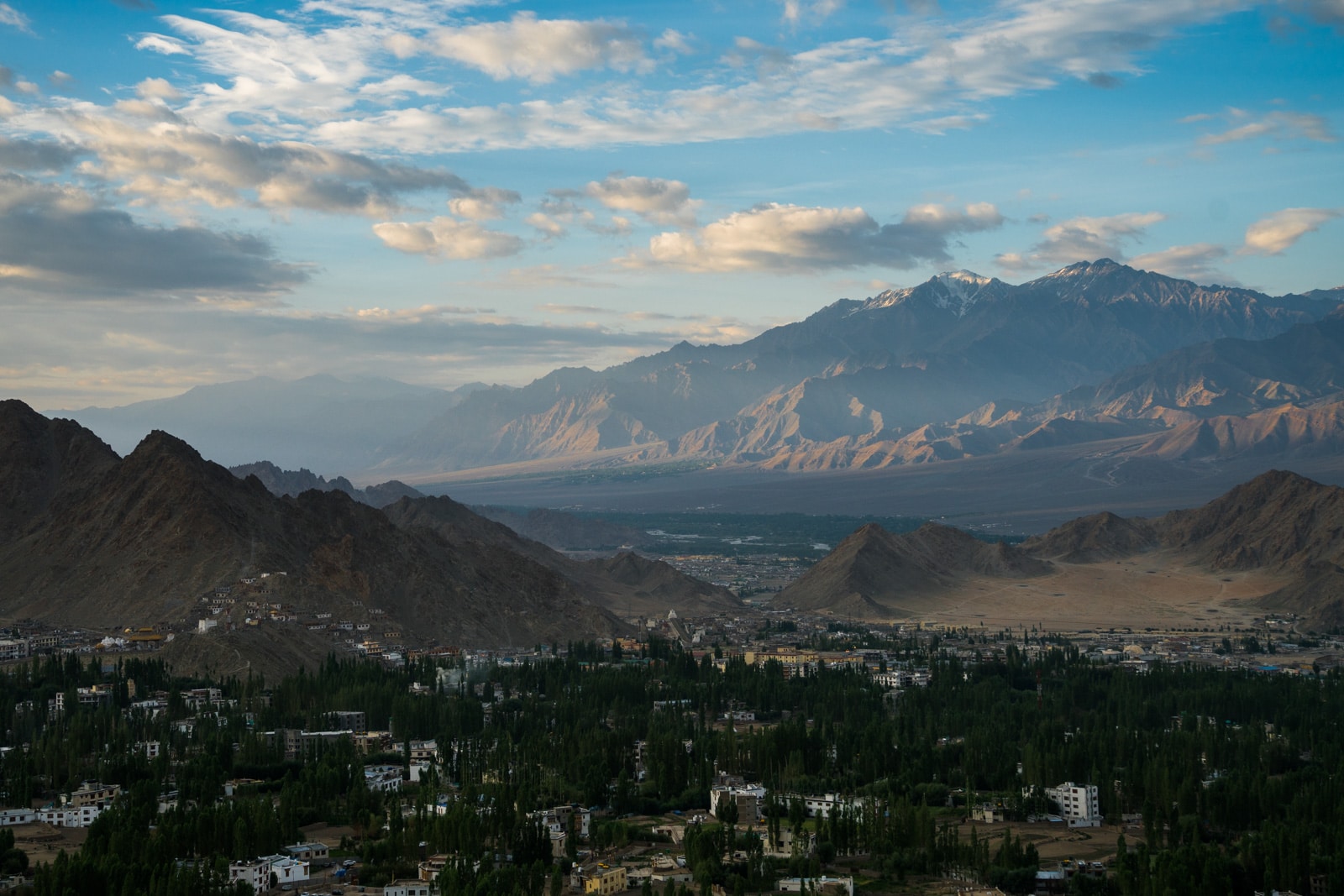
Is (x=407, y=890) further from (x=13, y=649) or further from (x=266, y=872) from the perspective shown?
(x=13, y=649)

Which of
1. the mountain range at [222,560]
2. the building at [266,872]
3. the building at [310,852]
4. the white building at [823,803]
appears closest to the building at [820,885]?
the white building at [823,803]

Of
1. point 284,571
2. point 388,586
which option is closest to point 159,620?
point 284,571

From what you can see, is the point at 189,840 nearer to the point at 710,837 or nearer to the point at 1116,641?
the point at 710,837

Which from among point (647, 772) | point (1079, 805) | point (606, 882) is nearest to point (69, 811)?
point (606, 882)

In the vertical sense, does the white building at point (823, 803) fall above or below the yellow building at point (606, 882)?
above

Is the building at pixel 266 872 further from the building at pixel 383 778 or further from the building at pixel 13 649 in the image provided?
the building at pixel 13 649

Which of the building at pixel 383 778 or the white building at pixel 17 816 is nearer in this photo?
the white building at pixel 17 816
